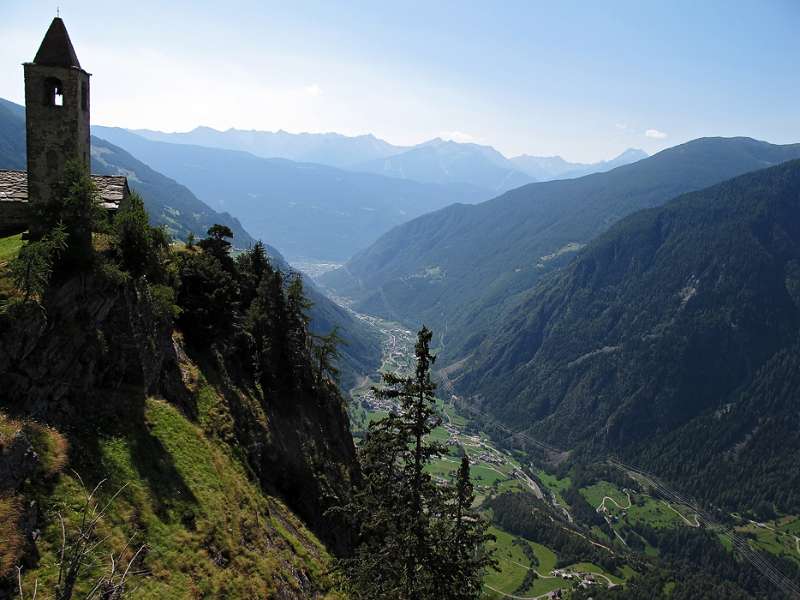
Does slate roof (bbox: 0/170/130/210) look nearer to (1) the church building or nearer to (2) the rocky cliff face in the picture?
(1) the church building

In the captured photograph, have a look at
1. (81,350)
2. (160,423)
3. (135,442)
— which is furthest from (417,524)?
(81,350)

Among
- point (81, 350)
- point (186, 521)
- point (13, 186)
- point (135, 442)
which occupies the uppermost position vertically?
point (13, 186)

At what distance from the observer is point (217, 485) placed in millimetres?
28172

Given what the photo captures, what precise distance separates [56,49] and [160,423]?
23.4 meters

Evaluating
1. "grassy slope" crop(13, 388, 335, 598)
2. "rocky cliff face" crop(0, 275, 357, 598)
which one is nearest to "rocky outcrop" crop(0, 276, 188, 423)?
"rocky cliff face" crop(0, 275, 357, 598)

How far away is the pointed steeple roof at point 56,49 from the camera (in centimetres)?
3080

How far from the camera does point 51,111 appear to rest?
31.0 m

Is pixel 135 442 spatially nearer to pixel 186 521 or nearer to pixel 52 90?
pixel 186 521

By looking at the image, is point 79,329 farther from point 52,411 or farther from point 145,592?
point 145,592

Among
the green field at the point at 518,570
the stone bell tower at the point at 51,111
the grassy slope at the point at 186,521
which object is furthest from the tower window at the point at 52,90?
the green field at the point at 518,570

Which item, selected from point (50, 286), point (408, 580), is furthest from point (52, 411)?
point (408, 580)

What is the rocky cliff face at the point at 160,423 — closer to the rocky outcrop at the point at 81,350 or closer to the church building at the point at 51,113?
the rocky outcrop at the point at 81,350

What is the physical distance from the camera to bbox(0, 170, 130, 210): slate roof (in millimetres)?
32594

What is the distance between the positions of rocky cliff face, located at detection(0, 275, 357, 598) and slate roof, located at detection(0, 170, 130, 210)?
7723mm
